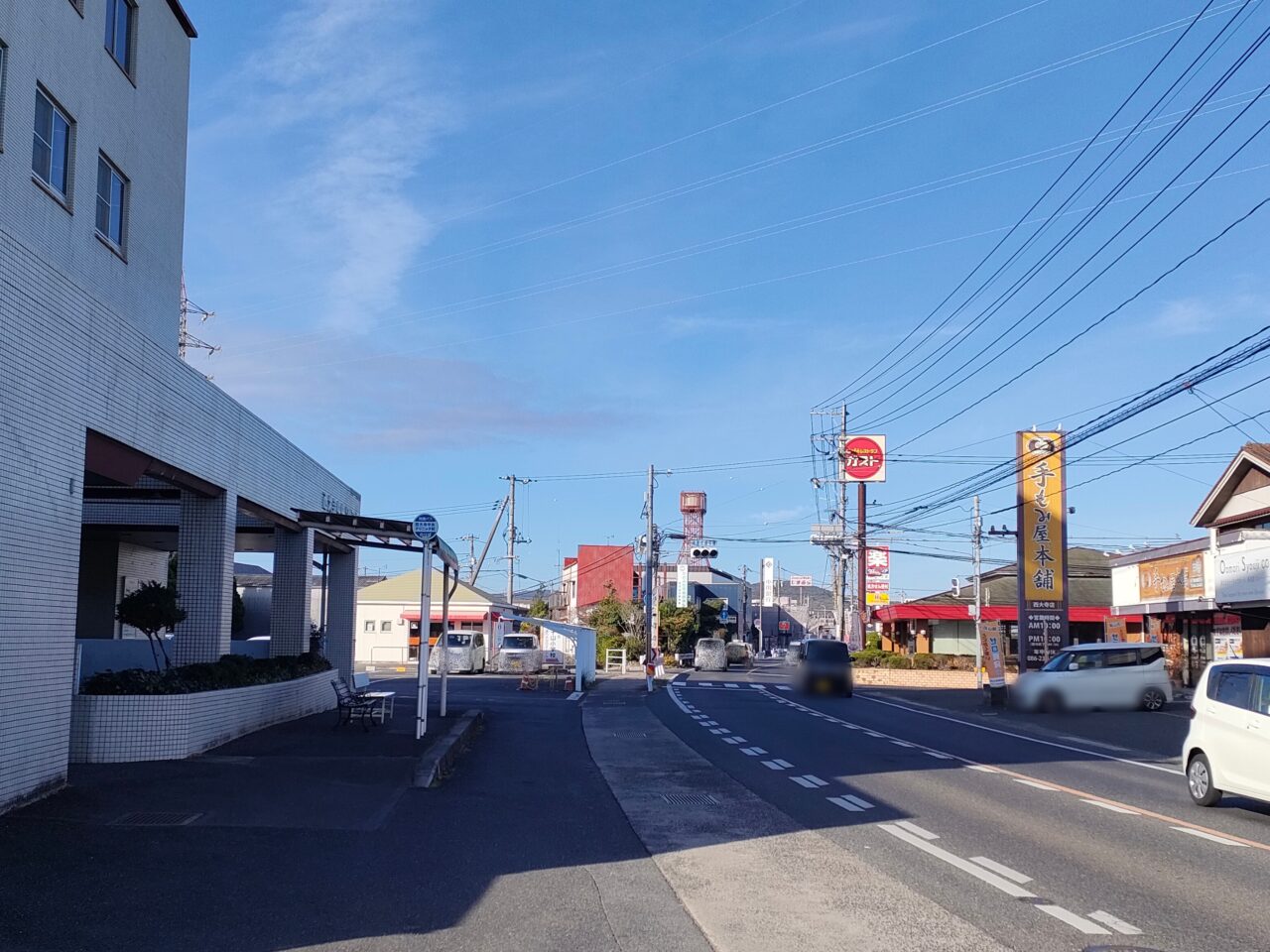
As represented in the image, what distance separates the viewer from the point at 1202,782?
13.4 m

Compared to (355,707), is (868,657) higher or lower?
lower

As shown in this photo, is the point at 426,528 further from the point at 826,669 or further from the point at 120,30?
the point at 826,669

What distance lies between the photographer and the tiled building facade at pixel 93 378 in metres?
11.3

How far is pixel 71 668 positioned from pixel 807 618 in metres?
167

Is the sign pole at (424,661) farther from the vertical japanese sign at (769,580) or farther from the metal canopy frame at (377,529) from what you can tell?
the vertical japanese sign at (769,580)

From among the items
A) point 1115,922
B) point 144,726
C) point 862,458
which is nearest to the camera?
point 1115,922

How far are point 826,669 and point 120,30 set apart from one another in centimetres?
2925

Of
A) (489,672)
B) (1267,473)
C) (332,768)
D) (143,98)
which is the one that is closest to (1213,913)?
(332,768)

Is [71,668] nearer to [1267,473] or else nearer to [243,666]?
[243,666]

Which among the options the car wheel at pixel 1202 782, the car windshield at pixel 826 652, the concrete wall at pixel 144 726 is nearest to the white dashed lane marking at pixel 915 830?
the car wheel at pixel 1202 782

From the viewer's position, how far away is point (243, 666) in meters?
18.7

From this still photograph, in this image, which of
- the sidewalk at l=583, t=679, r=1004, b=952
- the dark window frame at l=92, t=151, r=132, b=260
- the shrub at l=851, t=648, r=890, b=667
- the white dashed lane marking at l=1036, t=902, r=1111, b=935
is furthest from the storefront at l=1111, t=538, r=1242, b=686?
the dark window frame at l=92, t=151, r=132, b=260

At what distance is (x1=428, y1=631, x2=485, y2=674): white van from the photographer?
52.7 meters

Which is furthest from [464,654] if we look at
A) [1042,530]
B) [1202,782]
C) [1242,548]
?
[1202,782]
